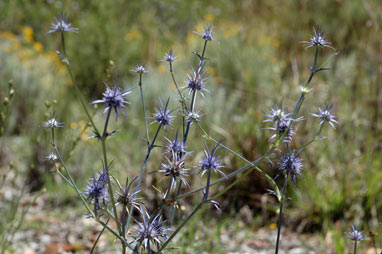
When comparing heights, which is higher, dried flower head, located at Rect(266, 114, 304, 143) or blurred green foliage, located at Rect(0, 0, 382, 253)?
blurred green foliage, located at Rect(0, 0, 382, 253)

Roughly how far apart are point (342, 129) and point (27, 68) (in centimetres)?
383

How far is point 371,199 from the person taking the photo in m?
3.04

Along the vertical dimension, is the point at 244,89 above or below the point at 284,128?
above

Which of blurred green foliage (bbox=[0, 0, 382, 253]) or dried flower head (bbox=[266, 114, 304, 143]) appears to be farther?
blurred green foliage (bbox=[0, 0, 382, 253])

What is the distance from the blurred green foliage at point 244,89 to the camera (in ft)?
10.5

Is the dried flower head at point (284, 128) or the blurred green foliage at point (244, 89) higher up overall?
the blurred green foliage at point (244, 89)

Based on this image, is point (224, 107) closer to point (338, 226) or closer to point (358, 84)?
point (358, 84)

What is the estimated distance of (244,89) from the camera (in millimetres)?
4648

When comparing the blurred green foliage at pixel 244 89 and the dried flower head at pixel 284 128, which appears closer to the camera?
the dried flower head at pixel 284 128

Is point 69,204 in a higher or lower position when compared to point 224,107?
lower

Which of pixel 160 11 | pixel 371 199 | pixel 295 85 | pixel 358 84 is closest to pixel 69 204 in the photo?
pixel 371 199

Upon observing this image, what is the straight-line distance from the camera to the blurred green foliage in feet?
10.5

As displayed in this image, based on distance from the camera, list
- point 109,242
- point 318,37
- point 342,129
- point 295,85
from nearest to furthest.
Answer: point 318,37 → point 109,242 → point 342,129 → point 295,85

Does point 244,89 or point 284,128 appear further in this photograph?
point 244,89
